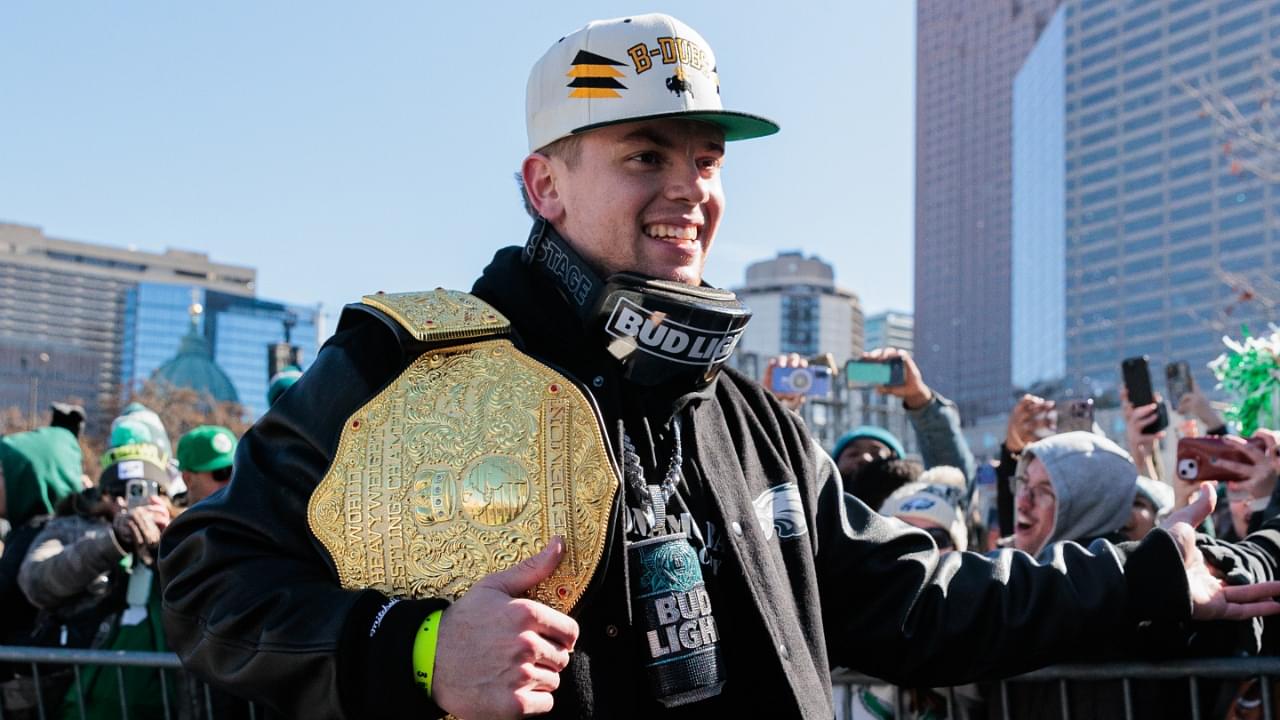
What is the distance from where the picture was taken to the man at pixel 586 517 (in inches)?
75.4

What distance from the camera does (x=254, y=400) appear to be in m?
156

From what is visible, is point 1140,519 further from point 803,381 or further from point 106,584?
point 106,584

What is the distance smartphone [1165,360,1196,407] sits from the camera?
6.75 meters

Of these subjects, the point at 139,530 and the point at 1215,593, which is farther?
the point at 139,530

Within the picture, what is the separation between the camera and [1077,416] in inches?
248

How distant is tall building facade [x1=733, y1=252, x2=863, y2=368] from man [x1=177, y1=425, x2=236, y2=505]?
496 feet

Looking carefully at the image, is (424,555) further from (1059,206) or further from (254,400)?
(254,400)

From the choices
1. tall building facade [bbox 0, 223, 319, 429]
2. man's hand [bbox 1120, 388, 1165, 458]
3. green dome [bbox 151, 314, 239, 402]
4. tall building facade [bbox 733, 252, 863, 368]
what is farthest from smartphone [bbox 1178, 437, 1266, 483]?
tall building facade [bbox 733, 252, 863, 368]

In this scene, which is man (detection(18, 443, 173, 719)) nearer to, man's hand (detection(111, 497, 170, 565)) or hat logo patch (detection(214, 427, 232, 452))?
man's hand (detection(111, 497, 170, 565))

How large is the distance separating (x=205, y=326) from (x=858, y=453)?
5747 inches

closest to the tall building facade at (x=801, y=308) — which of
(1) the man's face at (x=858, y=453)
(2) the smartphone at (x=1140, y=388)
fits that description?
(1) the man's face at (x=858, y=453)

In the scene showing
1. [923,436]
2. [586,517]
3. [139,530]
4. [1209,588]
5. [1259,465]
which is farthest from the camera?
[923,436]

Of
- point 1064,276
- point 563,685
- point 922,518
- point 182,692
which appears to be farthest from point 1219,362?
point 1064,276

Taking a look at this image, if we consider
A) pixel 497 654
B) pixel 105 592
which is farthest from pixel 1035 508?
pixel 105 592
